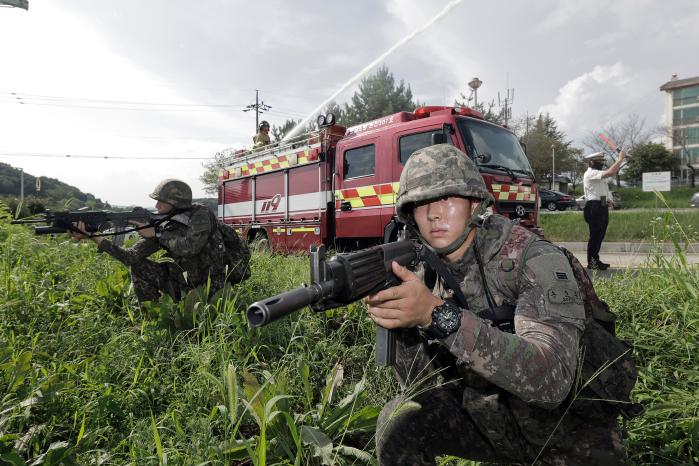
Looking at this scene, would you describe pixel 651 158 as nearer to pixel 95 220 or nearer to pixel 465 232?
pixel 465 232

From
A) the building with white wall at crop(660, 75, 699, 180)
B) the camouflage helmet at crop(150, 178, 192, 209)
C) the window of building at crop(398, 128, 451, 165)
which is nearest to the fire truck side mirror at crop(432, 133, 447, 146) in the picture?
the window of building at crop(398, 128, 451, 165)

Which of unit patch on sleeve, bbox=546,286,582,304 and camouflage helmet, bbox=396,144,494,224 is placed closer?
unit patch on sleeve, bbox=546,286,582,304

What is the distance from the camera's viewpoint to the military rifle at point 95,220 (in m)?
3.36

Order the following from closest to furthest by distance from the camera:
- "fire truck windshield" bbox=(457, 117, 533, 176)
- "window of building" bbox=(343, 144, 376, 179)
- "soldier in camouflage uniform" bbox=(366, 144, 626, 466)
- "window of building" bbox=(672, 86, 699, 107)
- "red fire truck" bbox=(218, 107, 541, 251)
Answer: "soldier in camouflage uniform" bbox=(366, 144, 626, 466) → "fire truck windshield" bbox=(457, 117, 533, 176) → "red fire truck" bbox=(218, 107, 541, 251) → "window of building" bbox=(343, 144, 376, 179) → "window of building" bbox=(672, 86, 699, 107)

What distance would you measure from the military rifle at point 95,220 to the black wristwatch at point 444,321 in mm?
3058

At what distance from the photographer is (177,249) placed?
338 centimetres

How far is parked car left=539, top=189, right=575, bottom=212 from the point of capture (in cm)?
2349

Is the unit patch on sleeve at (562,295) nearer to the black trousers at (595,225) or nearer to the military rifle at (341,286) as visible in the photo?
the military rifle at (341,286)

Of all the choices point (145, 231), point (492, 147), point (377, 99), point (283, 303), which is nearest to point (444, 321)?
point (283, 303)

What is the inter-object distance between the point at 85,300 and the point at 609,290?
4.14 m

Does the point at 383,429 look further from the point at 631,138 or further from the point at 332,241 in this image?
the point at 631,138

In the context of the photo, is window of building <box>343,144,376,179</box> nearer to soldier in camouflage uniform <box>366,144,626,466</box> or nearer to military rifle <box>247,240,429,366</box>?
soldier in camouflage uniform <box>366,144,626,466</box>

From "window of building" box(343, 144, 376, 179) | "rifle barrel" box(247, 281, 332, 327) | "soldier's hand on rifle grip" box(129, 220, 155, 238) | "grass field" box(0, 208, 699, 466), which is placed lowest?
"grass field" box(0, 208, 699, 466)

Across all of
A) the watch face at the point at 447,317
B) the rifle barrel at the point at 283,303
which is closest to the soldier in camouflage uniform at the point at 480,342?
the watch face at the point at 447,317
